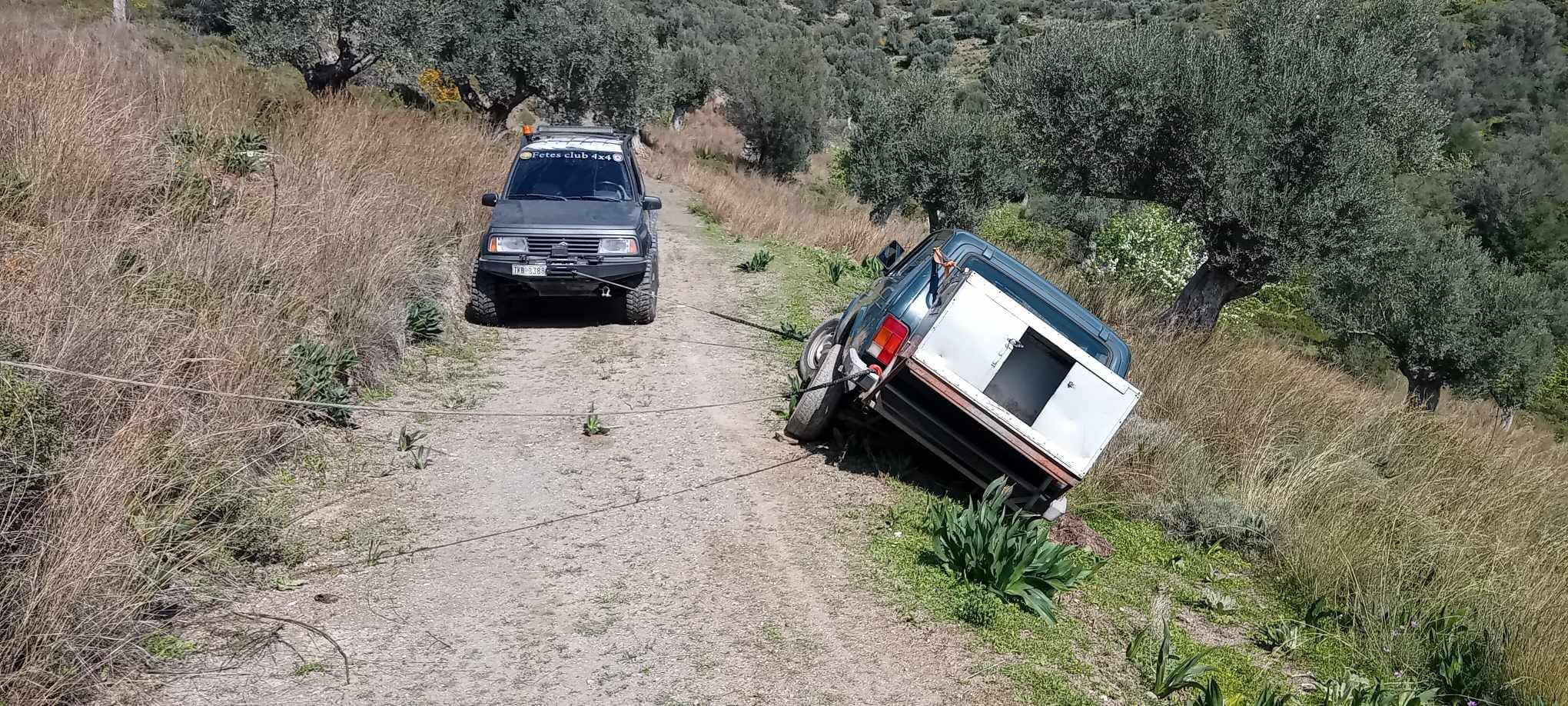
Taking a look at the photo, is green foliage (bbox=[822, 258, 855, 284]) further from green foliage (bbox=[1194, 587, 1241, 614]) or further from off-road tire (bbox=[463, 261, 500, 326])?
green foliage (bbox=[1194, 587, 1241, 614])

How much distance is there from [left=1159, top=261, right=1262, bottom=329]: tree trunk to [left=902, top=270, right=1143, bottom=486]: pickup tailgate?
6.98 metres

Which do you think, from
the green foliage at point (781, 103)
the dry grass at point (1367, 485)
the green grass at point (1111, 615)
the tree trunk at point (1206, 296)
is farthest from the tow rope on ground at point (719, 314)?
the green foliage at point (781, 103)

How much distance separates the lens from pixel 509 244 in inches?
379

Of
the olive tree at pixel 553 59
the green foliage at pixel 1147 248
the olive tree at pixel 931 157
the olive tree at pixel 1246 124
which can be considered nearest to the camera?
the olive tree at pixel 1246 124

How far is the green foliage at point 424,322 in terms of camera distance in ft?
29.1

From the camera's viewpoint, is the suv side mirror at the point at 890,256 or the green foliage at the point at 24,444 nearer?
the green foliage at the point at 24,444

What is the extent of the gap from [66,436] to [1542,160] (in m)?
49.0

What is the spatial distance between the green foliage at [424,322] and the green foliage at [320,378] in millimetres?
1805

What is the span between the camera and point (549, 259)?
31.7ft

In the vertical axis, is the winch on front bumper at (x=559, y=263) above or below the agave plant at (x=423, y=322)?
above

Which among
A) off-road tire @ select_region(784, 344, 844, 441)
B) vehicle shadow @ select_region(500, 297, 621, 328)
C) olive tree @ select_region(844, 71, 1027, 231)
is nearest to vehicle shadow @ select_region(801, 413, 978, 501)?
off-road tire @ select_region(784, 344, 844, 441)

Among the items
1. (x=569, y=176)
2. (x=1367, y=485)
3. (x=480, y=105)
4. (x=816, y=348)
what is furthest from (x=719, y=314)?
(x=480, y=105)

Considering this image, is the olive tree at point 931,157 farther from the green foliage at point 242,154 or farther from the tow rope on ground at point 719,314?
the green foliage at point 242,154

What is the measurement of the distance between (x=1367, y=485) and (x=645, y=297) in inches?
267
